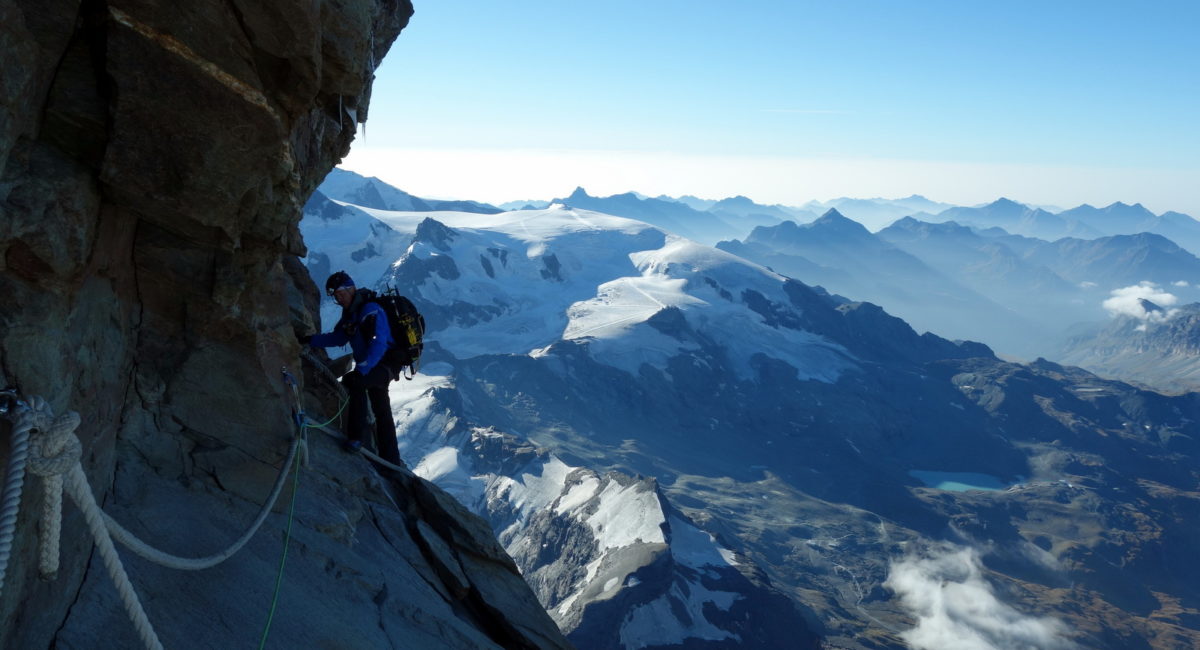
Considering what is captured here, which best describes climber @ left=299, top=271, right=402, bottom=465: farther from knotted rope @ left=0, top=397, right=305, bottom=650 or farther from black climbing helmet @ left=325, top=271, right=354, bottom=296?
knotted rope @ left=0, top=397, right=305, bottom=650

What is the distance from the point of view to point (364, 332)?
1435 centimetres

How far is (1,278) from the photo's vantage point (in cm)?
698

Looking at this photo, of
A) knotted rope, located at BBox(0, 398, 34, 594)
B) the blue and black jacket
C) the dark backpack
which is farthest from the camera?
the dark backpack

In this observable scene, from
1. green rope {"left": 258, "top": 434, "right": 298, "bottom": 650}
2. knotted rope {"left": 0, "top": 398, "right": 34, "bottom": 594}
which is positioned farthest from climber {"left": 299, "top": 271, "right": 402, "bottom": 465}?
knotted rope {"left": 0, "top": 398, "right": 34, "bottom": 594}

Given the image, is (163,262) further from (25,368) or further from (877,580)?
(877,580)

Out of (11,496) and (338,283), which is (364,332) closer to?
(338,283)

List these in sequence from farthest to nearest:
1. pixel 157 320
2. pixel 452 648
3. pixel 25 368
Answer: pixel 452 648, pixel 157 320, pixel 25 368

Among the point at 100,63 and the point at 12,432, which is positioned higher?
the point at 100,63

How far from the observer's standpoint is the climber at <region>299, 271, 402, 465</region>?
1416 centimetres

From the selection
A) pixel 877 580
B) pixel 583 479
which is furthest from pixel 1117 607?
pixel 583 479

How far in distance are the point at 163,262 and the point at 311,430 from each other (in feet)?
14.3

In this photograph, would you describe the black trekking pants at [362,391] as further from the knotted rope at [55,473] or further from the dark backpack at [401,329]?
the knotted rope at [55,473]

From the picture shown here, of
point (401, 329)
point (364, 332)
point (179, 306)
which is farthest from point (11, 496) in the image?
point (401, 329)

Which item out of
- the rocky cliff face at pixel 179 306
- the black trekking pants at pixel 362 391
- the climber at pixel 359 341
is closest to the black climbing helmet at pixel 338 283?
the climber at pixel 359 341
